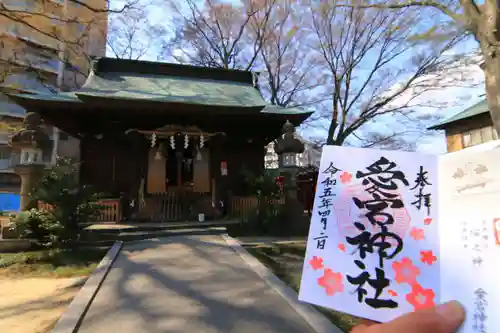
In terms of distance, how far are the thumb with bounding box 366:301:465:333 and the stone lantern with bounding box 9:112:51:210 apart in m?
8.68

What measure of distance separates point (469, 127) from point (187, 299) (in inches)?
680

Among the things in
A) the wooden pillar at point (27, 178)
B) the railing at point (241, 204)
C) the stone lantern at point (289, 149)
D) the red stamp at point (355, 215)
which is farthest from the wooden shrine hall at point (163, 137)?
Result: the red stamp at point (355, 215)

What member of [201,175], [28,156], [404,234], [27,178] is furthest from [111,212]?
[404,234]

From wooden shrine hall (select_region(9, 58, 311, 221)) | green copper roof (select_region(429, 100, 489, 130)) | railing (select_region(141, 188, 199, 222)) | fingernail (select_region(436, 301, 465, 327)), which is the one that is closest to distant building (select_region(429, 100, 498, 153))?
green copper roof (select_region(429, 100, 489, 130))

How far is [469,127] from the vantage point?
15398 millimetres

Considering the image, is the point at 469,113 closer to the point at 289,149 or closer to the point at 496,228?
the point at 289,149

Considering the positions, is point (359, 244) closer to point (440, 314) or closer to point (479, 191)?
point (440, 314)

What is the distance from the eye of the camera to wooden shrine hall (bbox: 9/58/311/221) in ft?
31.0

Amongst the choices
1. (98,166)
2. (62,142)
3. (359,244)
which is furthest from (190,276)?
(62,142)

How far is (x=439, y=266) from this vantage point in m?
1.08

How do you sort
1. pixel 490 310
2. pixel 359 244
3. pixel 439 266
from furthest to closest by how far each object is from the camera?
1. pixel 359 244
2. pixel 439 266
3. pixel 490 310

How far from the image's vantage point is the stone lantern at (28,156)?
738cm

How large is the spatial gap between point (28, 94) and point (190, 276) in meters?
8.08

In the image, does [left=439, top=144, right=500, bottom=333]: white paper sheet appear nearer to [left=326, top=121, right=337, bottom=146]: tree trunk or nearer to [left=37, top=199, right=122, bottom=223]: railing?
[left=37, top=199, right=122, bottom=223]: railing
